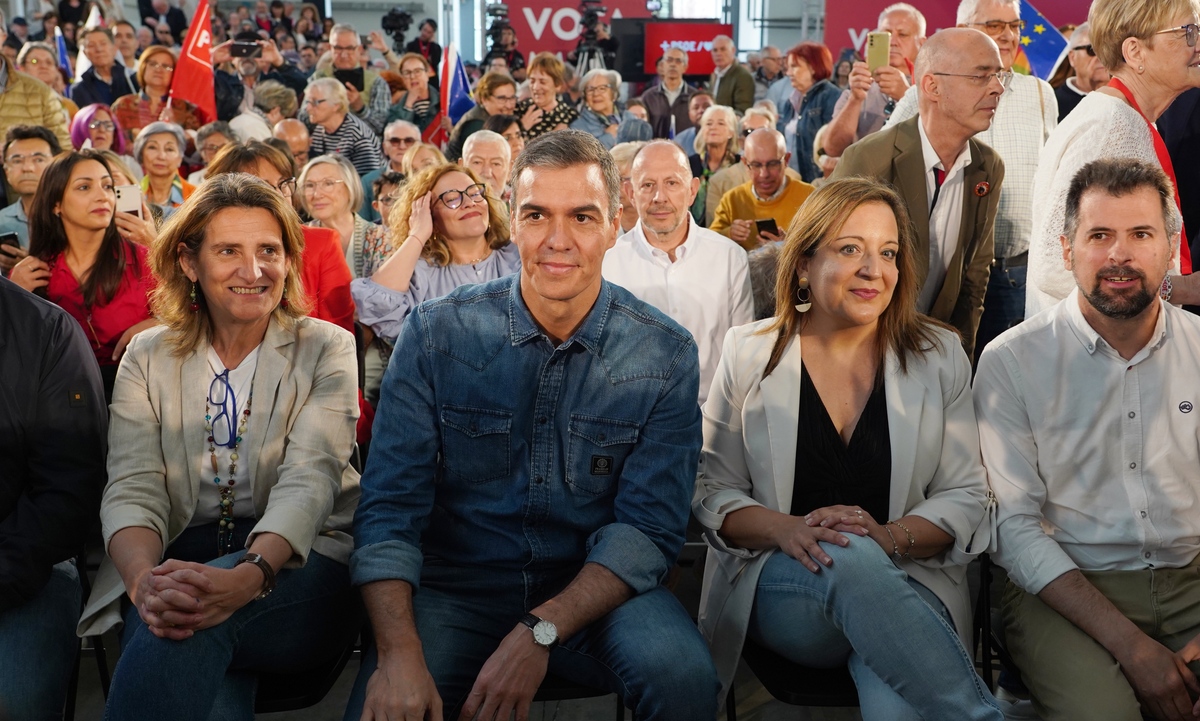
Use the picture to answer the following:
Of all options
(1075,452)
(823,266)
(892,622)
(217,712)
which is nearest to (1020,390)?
(1075,452)

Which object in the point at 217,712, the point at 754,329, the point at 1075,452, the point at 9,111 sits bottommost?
the point at 217,712

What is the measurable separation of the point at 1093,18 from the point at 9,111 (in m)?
6.51

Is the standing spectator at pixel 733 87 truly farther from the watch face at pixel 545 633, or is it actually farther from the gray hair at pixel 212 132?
the watch face at pixel 545 633

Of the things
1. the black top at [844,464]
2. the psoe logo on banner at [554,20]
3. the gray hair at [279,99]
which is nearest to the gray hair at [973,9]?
the black top at [844,464]

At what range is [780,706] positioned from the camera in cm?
288

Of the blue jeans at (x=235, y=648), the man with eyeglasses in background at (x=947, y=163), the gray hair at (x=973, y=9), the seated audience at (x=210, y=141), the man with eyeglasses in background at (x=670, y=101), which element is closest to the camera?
the blue jeans at (x=235, y=648)

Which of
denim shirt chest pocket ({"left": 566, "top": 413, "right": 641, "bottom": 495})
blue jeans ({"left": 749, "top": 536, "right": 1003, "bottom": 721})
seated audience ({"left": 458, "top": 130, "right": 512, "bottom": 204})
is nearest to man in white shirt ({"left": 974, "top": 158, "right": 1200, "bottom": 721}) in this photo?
blue jeans ({"left": 749, "top": 536, "right": 1003, "bottom": 721})

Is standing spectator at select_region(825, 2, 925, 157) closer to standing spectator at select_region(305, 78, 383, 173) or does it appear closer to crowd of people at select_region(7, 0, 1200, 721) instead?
crowd of people at select_region(7, 0, 1200, 721)

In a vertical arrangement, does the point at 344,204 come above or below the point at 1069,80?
below

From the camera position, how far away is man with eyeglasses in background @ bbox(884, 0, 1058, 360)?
3799mm

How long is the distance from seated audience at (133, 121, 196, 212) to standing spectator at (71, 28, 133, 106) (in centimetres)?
352

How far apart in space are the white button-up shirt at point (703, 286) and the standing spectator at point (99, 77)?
22.5 ft

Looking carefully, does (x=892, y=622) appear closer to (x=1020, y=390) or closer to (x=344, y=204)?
(x=1020, y=390)

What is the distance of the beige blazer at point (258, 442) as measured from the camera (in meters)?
2.21
